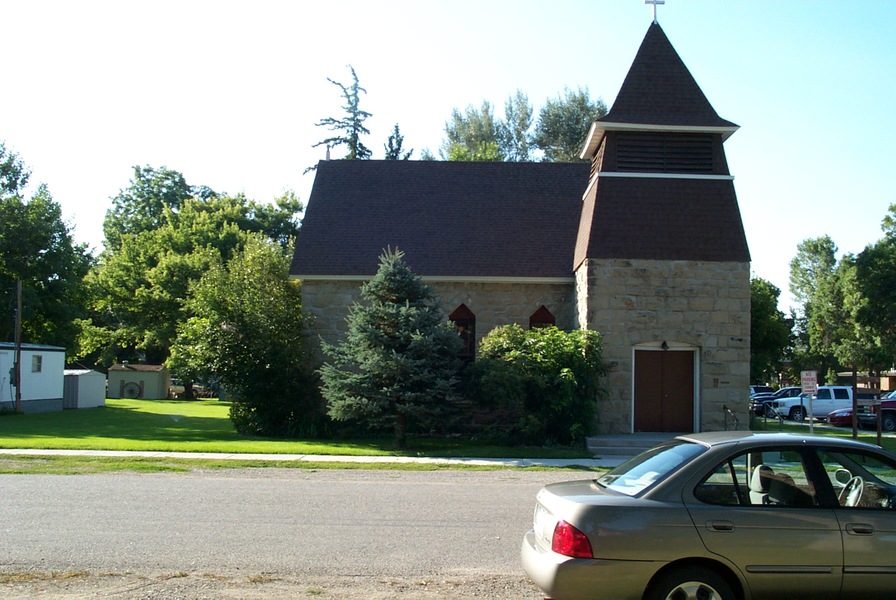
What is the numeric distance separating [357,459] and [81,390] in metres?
26.4

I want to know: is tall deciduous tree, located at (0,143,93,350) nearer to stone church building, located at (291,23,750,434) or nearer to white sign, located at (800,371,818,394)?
stone church building, located at (291,23,750,434)

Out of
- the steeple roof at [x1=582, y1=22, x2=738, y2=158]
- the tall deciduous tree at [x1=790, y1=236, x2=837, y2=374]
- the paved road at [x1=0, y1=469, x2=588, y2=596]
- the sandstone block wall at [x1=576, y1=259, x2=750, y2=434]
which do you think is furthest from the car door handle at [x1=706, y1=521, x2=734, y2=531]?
the tall deciduous tree at [x1=790, y1=236, x2=837, y2=374]

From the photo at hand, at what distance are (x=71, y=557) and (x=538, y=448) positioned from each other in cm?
1321

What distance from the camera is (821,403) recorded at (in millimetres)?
37594

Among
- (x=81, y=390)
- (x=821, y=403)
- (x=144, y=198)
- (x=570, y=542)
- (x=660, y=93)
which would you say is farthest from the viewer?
(x=144, y=198)

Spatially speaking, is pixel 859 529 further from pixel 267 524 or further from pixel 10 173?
pixel 10 173

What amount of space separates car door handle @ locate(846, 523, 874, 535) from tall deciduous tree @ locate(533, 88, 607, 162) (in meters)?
47.5

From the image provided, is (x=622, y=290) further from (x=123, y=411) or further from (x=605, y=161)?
(x=123, y=411)

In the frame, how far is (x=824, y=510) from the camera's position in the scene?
5934 mm

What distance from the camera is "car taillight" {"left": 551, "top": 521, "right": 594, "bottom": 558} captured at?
18.8 feet

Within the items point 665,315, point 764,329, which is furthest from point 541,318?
point 764,329

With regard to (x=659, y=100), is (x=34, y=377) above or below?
below

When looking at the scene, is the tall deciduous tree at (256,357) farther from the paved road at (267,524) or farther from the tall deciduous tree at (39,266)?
the tall deciduous tree at (39,266)

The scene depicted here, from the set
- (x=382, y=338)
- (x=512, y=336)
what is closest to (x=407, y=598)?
(x=382, y=338)
